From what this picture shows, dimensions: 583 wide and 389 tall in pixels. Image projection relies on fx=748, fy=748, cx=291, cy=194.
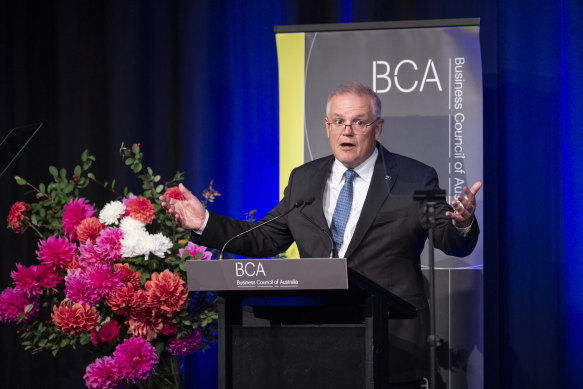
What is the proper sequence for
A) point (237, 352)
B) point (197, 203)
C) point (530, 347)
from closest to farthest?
point (237, 352) → point (197, 203) → point (530, 347)

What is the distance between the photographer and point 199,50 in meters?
4.45

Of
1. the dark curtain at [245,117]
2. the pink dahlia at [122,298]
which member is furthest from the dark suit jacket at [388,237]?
the dark curtain at [245,117]

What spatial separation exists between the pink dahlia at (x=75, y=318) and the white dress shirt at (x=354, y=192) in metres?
0.88

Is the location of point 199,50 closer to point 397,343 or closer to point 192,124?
point 192,124

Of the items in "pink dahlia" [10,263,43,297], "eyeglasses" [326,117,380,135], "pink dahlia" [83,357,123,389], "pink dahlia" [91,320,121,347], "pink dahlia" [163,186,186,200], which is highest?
"eyeglasses" [326,117,380,135]

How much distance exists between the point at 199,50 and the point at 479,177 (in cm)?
193

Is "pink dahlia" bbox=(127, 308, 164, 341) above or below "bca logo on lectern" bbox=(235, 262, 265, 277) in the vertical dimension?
below

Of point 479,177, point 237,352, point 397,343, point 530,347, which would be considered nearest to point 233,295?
point 237,352

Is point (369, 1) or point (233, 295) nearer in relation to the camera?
point (233, 295)

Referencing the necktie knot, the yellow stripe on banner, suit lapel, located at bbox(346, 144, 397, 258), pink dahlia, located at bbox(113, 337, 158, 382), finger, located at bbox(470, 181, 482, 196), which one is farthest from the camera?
the yellow stripe on banner

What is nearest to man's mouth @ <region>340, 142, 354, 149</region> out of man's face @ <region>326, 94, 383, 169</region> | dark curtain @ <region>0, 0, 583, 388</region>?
man's face @ <region>326, 94, 383, 169</region>

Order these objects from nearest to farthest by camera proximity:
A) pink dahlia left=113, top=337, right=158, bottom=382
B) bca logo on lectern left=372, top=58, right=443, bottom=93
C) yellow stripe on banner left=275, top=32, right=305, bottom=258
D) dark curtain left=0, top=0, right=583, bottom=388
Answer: pink dahlia left=113, top=337, right=158, bottom=382, bca logo on lectern left=372, top=58, right=443, bottom=93, yellow stripe on banner left=275, top=32, right=305, bottom=258, dark curtain left=0, top=0, right=583, bottom=388

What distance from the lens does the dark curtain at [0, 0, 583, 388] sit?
3928mm

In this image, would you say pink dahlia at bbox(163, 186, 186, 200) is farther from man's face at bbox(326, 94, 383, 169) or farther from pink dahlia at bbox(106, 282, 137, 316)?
man's face at bbox(326, 94, 383, 169)
